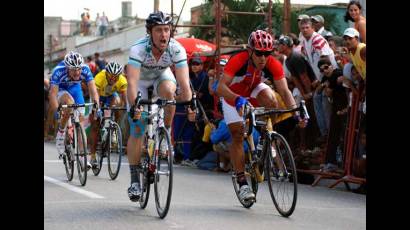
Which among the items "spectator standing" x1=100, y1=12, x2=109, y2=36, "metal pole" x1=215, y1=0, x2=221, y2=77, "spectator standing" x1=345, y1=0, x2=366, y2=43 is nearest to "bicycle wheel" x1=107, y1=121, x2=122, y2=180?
"metal pole" x1=215, y1=0, x2=221, y2=77

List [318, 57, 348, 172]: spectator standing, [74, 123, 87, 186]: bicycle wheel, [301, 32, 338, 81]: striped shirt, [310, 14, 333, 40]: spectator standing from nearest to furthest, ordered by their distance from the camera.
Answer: [74, 123, 87, 186]: bicycle wheel < [318, 57, 348, 172]: spectator standing < [301, 32, 338, 81]: striped shirt < [310, 14, 333, 40]: spectator standing

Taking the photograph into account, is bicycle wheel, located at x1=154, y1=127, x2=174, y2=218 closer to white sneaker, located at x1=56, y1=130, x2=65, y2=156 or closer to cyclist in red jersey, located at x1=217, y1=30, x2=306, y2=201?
cyclist in red jersey, located at x1=217, y1=30, x2=306, y2=201

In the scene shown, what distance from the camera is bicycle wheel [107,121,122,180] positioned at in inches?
534

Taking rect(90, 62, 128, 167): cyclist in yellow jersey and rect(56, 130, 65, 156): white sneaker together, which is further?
rect(90, 62, 128, 167): cyclist in yellow jersey

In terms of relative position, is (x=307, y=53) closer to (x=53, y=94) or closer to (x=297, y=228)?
(x=53, y=94)

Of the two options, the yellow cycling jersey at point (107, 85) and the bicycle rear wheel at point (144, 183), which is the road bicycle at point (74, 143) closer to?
the yellow cycling jersey at point (107, 85)

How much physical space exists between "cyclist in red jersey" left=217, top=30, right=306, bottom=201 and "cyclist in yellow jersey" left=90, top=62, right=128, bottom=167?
4.81m

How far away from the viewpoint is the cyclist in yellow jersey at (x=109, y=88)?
14868mm

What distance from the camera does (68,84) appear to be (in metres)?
14.3

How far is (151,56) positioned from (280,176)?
1875 millimetres

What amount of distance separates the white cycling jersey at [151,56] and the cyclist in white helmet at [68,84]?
347 centimetres

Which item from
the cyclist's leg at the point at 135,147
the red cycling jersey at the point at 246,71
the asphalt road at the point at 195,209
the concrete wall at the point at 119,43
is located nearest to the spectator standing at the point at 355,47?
the asphalt road at the point at 195,209
